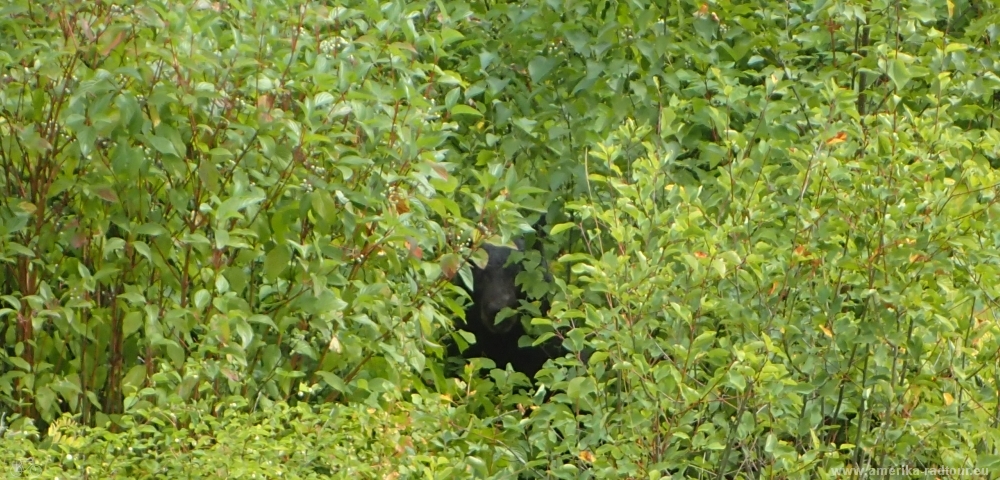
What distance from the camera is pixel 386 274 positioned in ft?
15.5

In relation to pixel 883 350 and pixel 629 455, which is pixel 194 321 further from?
pixel 883 350

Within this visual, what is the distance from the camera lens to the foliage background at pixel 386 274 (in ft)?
12.1

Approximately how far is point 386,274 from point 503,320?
121 centimetres

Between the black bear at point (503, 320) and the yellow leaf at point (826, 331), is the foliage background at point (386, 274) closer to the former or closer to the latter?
the yellow leaf at point (826, 331)

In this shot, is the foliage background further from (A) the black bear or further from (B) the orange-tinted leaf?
→ (A) the black bear

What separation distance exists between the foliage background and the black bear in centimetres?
84

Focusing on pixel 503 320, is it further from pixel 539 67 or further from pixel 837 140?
pixel 837 140

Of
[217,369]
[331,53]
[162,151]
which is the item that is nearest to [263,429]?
[217,369]

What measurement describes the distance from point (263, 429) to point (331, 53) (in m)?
1.53

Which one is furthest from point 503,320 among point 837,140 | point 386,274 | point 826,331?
point 826,331

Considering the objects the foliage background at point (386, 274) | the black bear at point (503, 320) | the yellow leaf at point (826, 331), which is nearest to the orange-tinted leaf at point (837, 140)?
the foliage background at point (386, 274)

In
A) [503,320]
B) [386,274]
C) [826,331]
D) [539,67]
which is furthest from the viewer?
[503,320]

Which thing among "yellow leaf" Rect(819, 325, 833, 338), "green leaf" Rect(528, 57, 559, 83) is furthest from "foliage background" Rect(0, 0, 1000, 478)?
"green leaf" Rect(528, 57, 559, 83)

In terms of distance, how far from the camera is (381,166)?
438 centimetres
